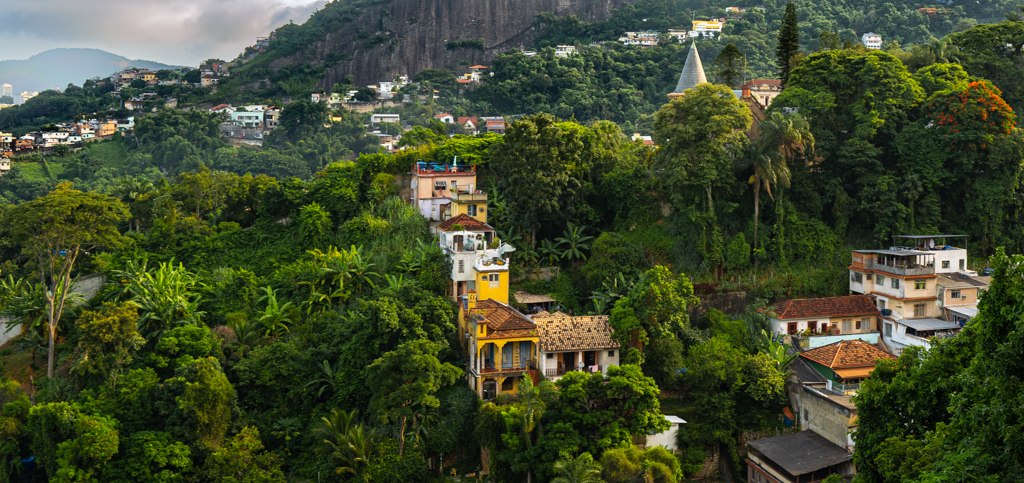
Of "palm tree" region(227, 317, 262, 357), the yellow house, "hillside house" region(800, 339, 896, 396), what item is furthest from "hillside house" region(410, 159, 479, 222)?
"hillside house" region(800, 339, 896, 396)

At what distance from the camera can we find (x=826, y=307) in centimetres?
2592

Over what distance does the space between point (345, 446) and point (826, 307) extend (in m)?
15.0

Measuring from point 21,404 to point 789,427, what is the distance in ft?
69.4

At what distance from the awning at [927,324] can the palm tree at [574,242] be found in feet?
33.3

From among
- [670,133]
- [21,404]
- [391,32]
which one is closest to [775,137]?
[670,133]

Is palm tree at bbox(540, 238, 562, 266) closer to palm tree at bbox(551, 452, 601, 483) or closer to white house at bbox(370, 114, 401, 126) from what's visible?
palm tree at bbox(551, 452, 601, 483)

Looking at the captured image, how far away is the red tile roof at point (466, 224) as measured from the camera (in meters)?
27.1

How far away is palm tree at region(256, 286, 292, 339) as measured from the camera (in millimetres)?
25875

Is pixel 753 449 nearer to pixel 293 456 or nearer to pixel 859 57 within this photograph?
pixel 293 456

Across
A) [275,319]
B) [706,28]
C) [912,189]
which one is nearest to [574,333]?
[275,319]

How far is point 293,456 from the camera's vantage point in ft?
74.4

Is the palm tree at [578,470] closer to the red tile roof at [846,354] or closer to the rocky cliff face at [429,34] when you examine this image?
the red tile roof at [846,354]

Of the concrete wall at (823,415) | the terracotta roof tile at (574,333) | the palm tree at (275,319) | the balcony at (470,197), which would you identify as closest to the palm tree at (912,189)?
the concrete wall at (823,415)

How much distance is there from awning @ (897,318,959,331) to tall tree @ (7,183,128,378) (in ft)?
83.2
